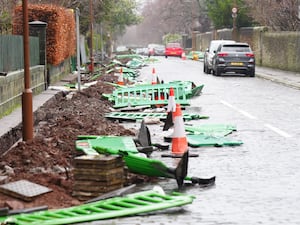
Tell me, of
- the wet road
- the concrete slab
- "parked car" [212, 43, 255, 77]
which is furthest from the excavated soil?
"parked car" [212, 43, 255, 77]

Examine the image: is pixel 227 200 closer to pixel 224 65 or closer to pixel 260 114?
pixel 260 114

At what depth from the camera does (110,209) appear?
7676 mm

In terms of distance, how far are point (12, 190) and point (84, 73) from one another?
30.7 meters

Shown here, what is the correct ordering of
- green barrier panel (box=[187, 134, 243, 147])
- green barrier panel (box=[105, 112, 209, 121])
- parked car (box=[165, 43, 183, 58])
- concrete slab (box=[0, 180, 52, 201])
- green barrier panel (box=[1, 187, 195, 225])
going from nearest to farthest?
green barrier panel (box=[1, 187, 195, 225]), concrete slab (box=[0, 180, 52, 201]), green barrier panel (box=[187, 134, 243, 147]), green barrier panel (box=[105, 112, 209, 121]), parked car (box=[165, 43, 183, 58])

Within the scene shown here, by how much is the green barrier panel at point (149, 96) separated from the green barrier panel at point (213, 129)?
459 cm

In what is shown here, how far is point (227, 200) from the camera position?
8453 mm

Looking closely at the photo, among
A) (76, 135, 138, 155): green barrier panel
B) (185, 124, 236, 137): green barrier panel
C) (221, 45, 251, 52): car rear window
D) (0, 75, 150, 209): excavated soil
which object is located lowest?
(185, 124, 236, 137): green barrier panel

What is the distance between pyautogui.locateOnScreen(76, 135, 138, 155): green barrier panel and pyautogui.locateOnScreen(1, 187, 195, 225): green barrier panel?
1724 mm

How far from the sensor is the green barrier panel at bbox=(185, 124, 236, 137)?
1402 centimetres

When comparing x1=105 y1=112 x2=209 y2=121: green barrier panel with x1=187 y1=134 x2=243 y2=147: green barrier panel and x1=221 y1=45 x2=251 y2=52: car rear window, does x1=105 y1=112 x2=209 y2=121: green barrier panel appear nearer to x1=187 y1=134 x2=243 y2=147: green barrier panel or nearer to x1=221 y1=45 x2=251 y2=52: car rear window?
x1=187 y1=134 x2=243 y2=147: green barrier panel

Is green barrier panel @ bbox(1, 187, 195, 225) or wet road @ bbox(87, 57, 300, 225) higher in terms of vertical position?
green barrier panel @ bbox(1, 187, 195, 225)

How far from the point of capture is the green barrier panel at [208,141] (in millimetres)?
12695

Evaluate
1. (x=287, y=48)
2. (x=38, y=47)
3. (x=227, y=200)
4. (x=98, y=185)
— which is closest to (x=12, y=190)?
(x=98, y=185)

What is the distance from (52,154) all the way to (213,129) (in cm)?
470
